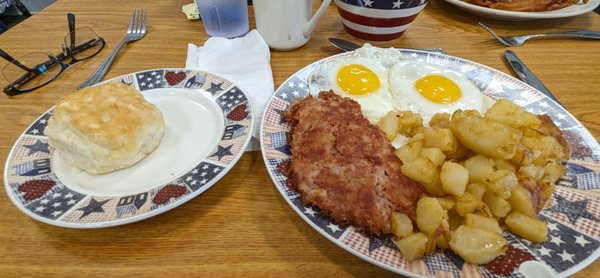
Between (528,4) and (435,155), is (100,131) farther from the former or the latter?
(528,4)

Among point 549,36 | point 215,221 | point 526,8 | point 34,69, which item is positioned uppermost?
point 526,8

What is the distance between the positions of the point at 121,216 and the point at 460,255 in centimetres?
103

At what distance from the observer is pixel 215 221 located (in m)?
1.17

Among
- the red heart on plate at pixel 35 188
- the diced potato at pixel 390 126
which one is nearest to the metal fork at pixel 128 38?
the red heart on plate at pixel 35 188

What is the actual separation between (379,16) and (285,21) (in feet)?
1.84

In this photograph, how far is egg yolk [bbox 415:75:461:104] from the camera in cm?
159

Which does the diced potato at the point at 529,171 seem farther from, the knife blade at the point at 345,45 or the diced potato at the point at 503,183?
the knife blade at the point at 345,45

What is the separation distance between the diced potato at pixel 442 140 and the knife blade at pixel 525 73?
32.1 inches

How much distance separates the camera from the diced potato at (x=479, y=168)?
3.45 ft

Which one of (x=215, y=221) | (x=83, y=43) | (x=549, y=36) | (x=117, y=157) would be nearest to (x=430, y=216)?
(x=215, y=221)

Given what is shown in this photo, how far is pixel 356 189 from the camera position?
1.05 meters

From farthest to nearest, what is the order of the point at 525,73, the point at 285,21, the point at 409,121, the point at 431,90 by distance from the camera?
1. the point at 285,21
2. the point at 525,73
3. the point at 431,90
4. the point at 409,121

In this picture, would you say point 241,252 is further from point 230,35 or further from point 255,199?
point 230,35

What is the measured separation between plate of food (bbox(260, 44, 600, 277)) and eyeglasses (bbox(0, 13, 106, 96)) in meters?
1.40
